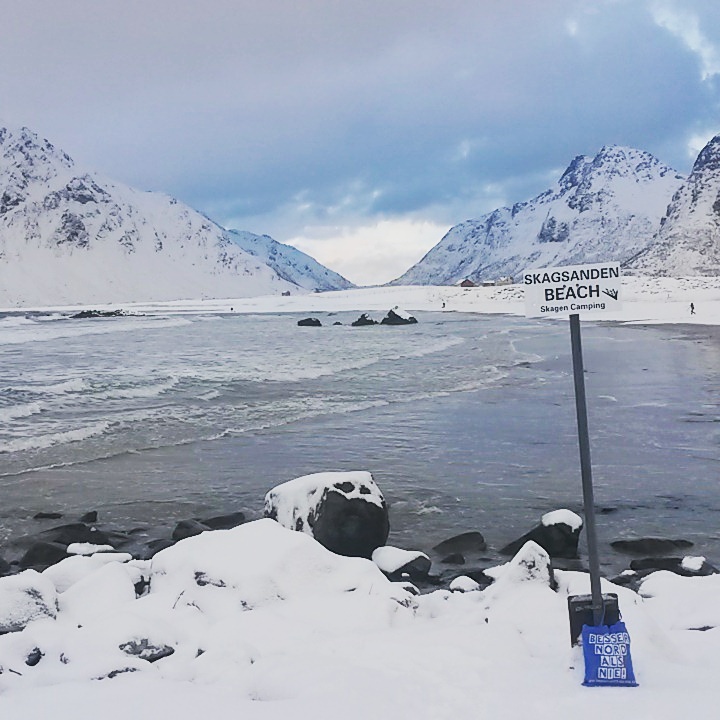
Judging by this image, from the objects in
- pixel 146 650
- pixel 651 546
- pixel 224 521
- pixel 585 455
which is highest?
pixel 585 455

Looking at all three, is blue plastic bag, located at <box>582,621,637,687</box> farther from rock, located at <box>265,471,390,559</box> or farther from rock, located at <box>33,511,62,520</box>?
rock, located at <box>33,511,62,520</box>

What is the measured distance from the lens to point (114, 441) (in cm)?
1585

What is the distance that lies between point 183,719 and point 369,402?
1678cm

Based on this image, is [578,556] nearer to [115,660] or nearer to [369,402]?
[115,660]

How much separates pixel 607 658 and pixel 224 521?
21.3 feet

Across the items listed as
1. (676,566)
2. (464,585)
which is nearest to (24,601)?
(464,585)

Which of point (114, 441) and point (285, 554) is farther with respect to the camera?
point (114, 441)

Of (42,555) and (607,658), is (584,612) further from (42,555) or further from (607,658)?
(42,555)

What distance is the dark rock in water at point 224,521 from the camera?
33.2 feet

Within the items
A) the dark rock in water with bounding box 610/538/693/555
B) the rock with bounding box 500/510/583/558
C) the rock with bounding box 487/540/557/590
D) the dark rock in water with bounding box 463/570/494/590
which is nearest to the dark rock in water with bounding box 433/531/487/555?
the rock with bounding box 500/510/583/558

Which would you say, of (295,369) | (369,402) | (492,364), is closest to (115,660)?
(369,402)

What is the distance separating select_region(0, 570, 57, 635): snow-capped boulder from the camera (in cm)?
602

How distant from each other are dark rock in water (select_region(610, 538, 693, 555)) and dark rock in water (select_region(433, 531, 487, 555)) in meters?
1.55

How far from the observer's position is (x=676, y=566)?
811 centimetres
